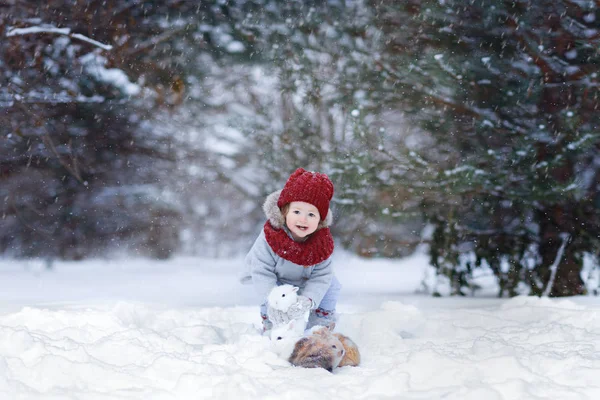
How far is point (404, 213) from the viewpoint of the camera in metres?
5.13

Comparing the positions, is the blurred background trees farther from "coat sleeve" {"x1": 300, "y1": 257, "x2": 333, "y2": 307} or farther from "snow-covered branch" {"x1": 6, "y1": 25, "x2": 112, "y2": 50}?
"coat sleeve" {"x1": 300, "y1": 257, "x2": 333, "y2": 307}

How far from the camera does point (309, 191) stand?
10.5 feet

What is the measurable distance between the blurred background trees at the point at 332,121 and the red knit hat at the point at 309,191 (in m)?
1.75

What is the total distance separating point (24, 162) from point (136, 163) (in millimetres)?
1069

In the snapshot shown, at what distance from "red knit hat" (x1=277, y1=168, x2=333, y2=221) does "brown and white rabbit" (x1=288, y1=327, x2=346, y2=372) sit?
0.76 metres

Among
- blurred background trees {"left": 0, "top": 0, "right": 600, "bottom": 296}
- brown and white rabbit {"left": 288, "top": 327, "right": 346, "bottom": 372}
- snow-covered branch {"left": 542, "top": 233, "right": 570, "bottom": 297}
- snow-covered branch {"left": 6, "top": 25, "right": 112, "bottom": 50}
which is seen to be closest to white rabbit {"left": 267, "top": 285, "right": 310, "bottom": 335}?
brown and white rabbit {"left": 288, "top": 327, "right": 346, "bottom": 372}

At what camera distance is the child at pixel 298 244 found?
320 cm

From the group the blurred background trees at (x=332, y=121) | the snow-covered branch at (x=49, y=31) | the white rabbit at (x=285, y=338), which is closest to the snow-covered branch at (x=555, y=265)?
the blurred background trees at (x=332, y=121)

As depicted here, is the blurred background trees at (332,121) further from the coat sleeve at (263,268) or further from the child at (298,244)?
the coat sleeve at (263,268)

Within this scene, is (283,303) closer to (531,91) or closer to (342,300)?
(342,300)

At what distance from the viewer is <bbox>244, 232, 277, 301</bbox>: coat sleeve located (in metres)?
3.22

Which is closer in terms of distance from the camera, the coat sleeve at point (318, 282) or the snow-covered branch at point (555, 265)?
the coat sleeve at point (318, 282)

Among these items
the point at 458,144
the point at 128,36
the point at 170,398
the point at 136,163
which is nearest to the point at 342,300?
the point at 458,144

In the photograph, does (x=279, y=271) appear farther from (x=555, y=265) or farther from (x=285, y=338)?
(x=555, y=265)
